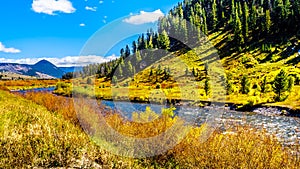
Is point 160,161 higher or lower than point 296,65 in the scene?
lower

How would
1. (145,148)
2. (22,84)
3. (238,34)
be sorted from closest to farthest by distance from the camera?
(145,148), (22,84), (238,34)

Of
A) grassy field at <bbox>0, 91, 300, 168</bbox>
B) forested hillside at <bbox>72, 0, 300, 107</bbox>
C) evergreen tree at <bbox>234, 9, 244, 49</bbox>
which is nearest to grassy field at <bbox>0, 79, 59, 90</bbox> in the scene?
forested hillside at <bbox>72, 0, 300, 107</bbox>

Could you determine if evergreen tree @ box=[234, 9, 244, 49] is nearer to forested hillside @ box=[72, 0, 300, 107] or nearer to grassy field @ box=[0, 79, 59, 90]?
forested hillside @ box=[72, 0, 300, 107]

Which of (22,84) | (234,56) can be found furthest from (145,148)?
(22,84)

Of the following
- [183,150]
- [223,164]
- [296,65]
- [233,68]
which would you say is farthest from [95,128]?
[233,68]

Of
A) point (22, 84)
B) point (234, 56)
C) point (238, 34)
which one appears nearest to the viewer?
point (22, 84)

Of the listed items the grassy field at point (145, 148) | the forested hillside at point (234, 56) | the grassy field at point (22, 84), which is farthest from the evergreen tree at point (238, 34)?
the grassy field at point (145, 148)

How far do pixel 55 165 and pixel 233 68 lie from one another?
3579 inches

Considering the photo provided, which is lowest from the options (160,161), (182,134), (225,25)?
(160,161)

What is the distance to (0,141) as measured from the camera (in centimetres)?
898

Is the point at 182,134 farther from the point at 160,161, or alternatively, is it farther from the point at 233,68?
the point at 233,68

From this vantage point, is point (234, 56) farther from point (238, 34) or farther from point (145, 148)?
point (145, 148)

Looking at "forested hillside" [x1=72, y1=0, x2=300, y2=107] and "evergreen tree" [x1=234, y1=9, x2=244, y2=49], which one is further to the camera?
"evergreen tree" [x1=234, y1=9, x2=244, y2=49]

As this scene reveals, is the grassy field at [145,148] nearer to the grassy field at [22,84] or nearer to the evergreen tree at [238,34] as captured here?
the grassy field at [22,84]
